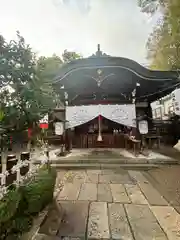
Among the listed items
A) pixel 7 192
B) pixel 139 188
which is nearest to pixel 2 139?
pixel 7 192

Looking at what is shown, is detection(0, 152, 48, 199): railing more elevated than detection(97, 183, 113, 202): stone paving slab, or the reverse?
detection(0, 152, 48, 199): railing

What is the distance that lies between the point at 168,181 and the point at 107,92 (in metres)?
7.00

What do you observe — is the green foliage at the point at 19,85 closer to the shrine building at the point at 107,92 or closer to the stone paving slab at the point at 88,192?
the stone paving slab at the point at 88,192

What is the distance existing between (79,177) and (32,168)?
237 centimetres

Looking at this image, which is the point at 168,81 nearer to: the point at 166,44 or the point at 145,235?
the point at 166,44

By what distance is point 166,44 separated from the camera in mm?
10500

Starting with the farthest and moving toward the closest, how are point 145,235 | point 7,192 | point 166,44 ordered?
point 166,44
point 145,235
point 7,192

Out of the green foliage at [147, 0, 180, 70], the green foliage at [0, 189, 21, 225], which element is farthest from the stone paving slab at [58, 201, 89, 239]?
the green foliage at [147, 0, 180, 70]

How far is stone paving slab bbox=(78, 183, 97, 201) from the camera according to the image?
4.03m

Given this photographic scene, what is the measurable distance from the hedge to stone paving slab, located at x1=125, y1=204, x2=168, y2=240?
57.0 inches

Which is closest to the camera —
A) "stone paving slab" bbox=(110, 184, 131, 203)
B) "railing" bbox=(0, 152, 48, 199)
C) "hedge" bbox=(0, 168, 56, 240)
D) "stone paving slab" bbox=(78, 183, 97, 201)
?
"hedge" bbox=(0, 168, 56, 240)

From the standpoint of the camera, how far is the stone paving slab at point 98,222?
265cm

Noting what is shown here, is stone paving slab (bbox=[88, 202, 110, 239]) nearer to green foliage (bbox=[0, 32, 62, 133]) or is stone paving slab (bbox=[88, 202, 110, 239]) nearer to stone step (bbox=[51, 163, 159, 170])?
green foliage (bbox=[0, 32, 62, 133])

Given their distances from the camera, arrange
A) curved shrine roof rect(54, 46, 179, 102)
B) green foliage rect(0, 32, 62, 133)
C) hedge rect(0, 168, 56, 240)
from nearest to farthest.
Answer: green foliage rect(0, 32, 62, 133) → hedge rect(0, 168, 56, 240) → curved shrine roof rect(54, 46, 179, 102)
